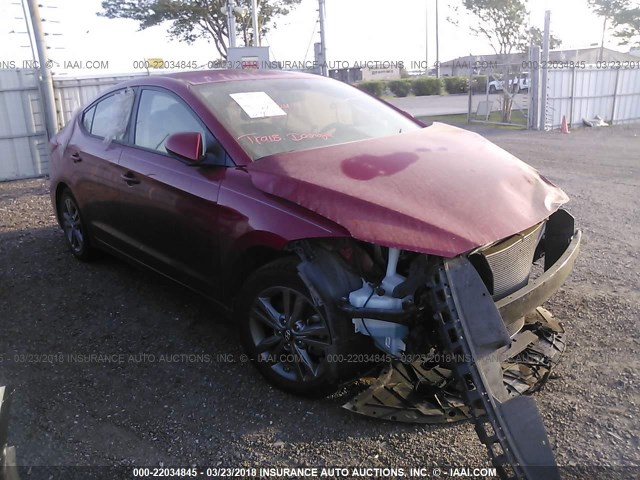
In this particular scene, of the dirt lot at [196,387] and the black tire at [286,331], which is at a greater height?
the black tire at [286,331]

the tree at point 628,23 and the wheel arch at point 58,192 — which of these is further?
the tree at point 628,23

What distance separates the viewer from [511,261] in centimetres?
307

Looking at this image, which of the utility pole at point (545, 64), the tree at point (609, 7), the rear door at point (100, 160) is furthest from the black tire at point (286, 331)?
the tree at point (609, 7)

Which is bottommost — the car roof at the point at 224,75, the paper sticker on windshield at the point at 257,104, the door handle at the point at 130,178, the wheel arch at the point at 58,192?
the wheel arch at the point at 58,192

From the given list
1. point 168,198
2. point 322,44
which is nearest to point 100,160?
point 168,198

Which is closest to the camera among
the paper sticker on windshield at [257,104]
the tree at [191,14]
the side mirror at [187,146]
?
the side mirror at [187,146]

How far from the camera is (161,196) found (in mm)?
3744

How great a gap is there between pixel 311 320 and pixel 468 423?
38.1 inches

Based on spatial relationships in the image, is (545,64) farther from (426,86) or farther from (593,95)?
(426,86)

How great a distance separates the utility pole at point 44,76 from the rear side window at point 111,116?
19.7ft

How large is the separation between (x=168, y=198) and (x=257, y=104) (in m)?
0.85

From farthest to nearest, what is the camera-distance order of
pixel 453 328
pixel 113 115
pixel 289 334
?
1. pixel 113 115
2. pixel 289 334
3. pixel 453 328

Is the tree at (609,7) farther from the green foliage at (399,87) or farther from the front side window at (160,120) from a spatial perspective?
the front side window at (160,120)

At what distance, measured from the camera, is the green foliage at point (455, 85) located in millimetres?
40475
